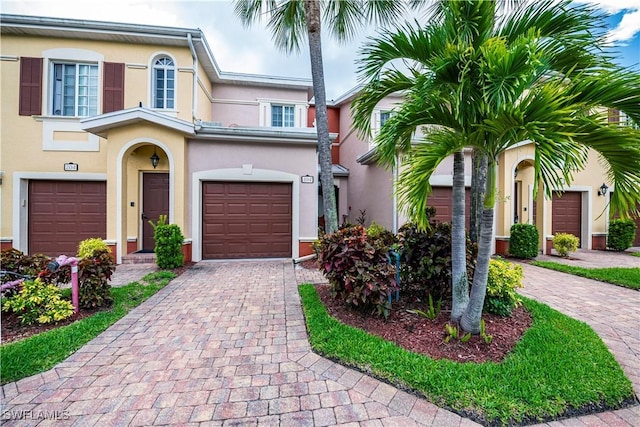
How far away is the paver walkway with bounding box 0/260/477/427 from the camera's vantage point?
2.18m

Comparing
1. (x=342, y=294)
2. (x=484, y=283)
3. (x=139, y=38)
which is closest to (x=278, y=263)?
(x=342, y=294)

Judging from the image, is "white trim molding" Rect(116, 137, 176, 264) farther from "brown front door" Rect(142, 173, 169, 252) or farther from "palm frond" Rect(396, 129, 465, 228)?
"palm frond" Rect(396, 129, 465, 228)

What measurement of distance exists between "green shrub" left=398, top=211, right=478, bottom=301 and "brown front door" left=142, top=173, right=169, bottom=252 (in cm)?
756

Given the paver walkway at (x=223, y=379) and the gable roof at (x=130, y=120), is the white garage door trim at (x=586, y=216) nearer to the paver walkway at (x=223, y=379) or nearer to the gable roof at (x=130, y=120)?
the paver walkway at (x=223, y=379)

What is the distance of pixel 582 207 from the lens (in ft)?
33.3

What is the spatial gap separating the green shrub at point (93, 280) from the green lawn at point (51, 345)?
0.84 ft

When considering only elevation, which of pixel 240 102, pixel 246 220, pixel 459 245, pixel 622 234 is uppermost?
pixel 240 102

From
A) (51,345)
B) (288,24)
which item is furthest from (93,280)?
(288,24)

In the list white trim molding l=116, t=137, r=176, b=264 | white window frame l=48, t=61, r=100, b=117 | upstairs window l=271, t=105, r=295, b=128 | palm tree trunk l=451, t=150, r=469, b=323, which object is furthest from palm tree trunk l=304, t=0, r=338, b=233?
white window frame l=48, t=61, r=100, b=117

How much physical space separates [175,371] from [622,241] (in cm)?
1408

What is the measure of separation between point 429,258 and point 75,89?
10998 mm

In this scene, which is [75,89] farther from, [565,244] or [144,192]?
[565,244]

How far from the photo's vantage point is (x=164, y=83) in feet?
28.8

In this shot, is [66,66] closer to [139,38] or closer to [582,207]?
[139,38]
